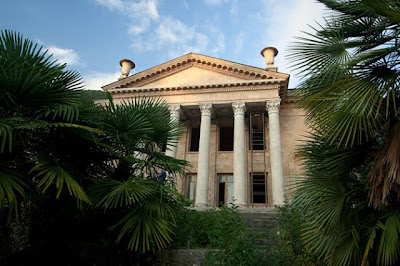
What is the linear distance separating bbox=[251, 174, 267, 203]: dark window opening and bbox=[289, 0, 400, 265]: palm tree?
13880 mm

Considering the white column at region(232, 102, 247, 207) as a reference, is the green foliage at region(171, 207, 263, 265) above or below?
below

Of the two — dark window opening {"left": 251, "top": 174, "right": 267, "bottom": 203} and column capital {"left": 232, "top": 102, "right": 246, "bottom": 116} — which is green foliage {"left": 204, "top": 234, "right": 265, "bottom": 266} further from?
dark window opening {"left": 251, "top": 174, "right": 267, "bottom": 203}

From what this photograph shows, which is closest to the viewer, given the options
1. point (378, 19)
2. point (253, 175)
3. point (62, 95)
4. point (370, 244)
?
point (370, 244)

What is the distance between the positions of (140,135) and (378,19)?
4438 millimetres

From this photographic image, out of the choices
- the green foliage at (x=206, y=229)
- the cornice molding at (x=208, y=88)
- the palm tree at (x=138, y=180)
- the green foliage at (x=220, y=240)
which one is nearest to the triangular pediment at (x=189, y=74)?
the cornice molding at (x=208, y=88)

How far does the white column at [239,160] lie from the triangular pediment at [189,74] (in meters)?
1.90

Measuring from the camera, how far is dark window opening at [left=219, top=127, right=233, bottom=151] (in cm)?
2112

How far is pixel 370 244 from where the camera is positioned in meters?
3.84

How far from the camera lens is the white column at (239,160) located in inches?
626

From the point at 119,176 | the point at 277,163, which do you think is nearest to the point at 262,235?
the point at 119,176

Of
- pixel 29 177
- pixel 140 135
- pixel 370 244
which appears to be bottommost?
pixel 370 244

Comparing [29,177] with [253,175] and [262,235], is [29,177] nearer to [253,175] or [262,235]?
[262,235]

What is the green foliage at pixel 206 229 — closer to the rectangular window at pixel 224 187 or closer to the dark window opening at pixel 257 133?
the rectangular window at pixel 224 187

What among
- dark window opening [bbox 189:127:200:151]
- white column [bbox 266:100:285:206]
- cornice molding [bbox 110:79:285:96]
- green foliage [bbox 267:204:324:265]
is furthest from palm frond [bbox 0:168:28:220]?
dark window opening [bbox 189:127:200:151]
